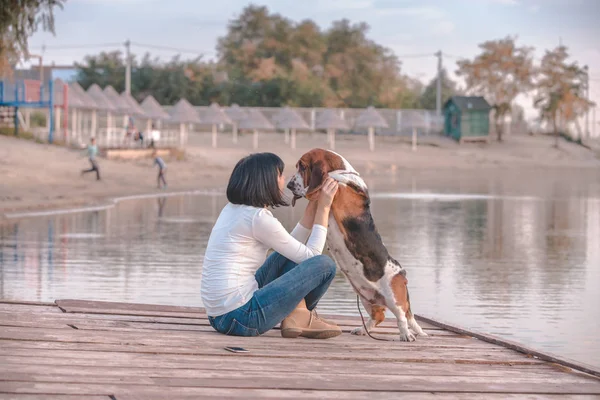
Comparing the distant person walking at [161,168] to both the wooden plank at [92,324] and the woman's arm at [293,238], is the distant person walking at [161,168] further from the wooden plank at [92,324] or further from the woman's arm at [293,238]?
the woman's arm at [293,238]

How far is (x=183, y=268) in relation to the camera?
1257cm

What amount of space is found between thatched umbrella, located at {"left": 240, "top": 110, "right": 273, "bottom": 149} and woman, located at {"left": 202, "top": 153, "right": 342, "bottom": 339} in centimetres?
4500

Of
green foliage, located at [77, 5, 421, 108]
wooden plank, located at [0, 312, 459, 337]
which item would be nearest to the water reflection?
wooden plank, located at [0, 312, 459, 337]

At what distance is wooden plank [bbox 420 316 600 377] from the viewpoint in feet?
17.0

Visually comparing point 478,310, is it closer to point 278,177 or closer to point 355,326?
point 355,326

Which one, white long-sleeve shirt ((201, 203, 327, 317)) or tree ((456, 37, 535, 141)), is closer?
white long-sleeve shirt ((201, 203, 327, 317))

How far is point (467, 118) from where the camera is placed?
5603cm

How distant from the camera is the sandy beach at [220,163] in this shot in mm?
25517

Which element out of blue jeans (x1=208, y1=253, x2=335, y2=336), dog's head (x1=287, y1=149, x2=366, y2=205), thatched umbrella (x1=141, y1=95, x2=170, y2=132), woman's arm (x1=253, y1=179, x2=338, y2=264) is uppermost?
Result: thatched umbrella (x1=141, y1=95, x2=170, y2=132)

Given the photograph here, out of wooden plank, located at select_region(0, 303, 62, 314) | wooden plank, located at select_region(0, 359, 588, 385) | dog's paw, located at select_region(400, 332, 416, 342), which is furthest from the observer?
wooden plank, located at select_region(0, 303, 62, 314)

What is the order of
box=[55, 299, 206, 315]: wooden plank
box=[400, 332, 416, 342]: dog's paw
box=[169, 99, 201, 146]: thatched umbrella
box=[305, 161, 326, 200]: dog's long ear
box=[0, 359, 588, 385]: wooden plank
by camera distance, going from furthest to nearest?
box=[169, 99, 201, 146]: thatched umbrella < box=[55, 299, 206, 315]: wooden plank < box=[400, 332, 416, 342]: dog's paw < box=[305, 161, 326, 200]: dog's long ear < box=[0, 359, 588, 385]: wooden plank

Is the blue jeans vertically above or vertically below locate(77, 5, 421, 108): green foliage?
below

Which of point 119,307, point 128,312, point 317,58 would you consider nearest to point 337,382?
point 128,312

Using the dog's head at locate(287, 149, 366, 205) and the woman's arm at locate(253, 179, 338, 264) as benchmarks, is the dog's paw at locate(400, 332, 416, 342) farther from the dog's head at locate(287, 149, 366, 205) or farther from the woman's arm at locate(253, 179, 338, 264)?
the dog's head at locate(287, 149, 366, 205)
